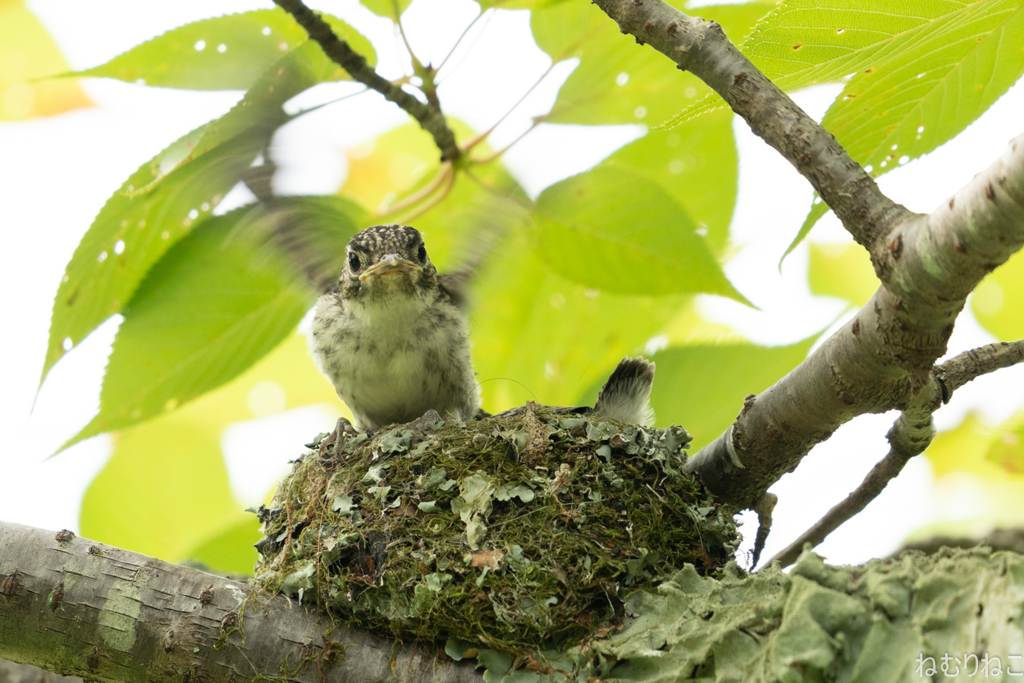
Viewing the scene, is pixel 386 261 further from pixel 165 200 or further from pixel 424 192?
pixel 165 200

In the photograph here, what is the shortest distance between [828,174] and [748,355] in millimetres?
1277

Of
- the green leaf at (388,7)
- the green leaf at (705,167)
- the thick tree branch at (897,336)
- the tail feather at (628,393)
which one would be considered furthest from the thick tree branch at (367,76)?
the thick tree branch at (897,336)

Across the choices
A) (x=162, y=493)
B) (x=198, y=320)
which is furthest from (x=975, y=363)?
(x=162, y=493)

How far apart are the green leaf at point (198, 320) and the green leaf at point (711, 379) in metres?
1.40

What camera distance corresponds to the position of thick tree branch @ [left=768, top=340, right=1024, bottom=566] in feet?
6.48

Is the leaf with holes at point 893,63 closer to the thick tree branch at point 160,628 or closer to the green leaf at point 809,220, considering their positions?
the green leaf at point 809,220

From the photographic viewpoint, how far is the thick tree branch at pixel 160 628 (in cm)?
198

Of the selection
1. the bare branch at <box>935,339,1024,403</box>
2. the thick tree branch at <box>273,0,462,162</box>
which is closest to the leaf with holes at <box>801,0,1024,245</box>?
the bare branch at <box>935,339,1024,403</box>

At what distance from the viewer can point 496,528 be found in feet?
7.40

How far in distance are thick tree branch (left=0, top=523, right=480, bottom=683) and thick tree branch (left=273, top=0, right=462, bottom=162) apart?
160cm

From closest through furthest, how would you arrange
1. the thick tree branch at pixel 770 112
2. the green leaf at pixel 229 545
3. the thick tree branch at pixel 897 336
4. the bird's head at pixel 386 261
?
the thick tree branch at pixel 897 336
the thick tree branch at pixel 770 112
the green leaf at pixel 229 545
the bird's head at pixel 386 261

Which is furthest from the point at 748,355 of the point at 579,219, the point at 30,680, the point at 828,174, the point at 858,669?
the point at 30,680

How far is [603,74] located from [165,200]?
5.14ft

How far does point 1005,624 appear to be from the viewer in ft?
4.20
